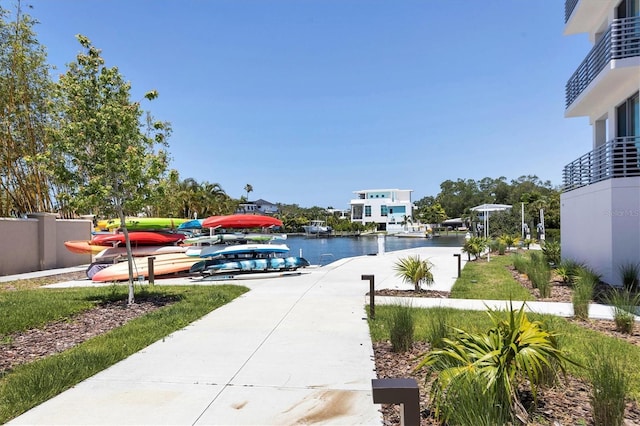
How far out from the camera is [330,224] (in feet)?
313

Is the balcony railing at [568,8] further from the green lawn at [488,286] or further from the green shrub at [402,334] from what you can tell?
the green shrub at [402,334]

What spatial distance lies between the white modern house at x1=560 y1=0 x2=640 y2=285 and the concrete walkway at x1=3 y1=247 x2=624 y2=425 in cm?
388

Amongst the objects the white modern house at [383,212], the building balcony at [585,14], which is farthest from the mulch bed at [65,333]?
the white modern house at [383,212]

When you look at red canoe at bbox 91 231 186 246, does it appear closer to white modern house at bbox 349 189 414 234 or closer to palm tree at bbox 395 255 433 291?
palm tree at bbox 395 255 433 291

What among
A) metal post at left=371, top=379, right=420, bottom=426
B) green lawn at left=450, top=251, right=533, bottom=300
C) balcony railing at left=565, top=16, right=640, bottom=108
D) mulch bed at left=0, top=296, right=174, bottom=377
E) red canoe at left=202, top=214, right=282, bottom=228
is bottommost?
green lawn at left=450, top=251, right=533, bottom=300

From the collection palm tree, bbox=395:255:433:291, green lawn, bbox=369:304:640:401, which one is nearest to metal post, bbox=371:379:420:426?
green lawn, bbox=369:304:640:401

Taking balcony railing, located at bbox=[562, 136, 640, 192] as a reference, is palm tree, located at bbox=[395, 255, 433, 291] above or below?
below

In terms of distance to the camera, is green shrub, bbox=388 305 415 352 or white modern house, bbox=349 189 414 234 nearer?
green shrub, bbox=388 305 415 352

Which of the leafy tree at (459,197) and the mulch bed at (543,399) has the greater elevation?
the leafy tree at (459,197)

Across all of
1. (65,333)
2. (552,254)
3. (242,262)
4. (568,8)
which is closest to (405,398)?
(65,333)

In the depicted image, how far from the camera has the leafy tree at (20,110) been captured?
17.3 m

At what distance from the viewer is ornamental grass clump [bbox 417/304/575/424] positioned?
10.2 ft

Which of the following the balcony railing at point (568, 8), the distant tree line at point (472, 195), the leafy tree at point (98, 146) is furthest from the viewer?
the distant tree line at point (472, 195)

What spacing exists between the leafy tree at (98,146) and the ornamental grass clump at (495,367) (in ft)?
24.7
